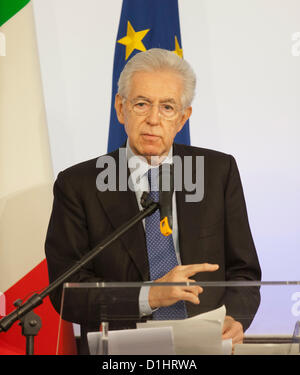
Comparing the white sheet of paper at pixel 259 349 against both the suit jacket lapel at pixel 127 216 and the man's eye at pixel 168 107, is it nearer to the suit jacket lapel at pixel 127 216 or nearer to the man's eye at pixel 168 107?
the suit jacket lapel at pixel 127 216

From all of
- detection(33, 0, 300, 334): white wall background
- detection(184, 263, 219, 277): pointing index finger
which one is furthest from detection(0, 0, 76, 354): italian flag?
detection(184, 263, 219, 277): pointing index finger

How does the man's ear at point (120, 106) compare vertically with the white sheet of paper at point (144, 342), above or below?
above

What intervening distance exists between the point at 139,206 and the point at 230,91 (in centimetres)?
136

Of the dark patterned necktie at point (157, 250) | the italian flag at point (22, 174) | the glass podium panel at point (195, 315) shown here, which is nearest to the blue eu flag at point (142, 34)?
the italian flag at point (22, 174)

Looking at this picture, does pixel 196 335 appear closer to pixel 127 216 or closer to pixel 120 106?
pixel 127 216

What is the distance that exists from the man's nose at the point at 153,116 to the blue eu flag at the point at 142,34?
2.96ft

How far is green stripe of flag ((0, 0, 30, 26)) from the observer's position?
328cm

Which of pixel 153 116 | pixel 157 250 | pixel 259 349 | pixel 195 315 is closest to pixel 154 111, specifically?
pixel 153 116

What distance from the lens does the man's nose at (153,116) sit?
2.43m

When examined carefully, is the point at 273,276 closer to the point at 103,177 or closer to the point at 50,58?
the point at 103,177

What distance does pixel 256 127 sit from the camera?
3.57 m

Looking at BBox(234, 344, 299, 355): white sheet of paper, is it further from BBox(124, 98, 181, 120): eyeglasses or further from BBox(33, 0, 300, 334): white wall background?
BBox(33, 0, 300, 334): white wall background
